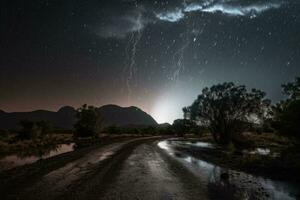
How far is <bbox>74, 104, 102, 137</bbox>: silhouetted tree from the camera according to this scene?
266 feet

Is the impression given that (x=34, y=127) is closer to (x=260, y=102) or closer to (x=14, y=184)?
(x=260, y=102)

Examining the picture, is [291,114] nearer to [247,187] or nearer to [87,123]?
[247,187]

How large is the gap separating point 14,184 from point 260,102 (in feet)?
127

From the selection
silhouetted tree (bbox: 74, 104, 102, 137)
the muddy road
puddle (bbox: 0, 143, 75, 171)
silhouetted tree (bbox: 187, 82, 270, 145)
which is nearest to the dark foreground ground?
the muddy road

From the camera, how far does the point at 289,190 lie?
1191cm

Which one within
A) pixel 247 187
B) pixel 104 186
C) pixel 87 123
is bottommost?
pixel 104 186

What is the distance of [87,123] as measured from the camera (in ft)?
266

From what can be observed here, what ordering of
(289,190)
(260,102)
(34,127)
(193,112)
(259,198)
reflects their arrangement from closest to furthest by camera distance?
(259,198) → (289,190) → (260,102) → (193,112) → (34,127)

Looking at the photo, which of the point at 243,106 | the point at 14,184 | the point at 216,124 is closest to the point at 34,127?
the point at 216,124

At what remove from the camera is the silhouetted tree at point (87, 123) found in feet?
266

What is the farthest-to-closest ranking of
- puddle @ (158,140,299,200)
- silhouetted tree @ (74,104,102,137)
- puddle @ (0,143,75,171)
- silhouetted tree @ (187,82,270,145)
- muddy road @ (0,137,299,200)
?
silhouetted tree @ (74,104,102,137), silhouetted tree @ (187,82,270,145), puddle @ (0,143,75,171), muddy road @ (0,137,299,200), puddle @ (158,140,299,200)

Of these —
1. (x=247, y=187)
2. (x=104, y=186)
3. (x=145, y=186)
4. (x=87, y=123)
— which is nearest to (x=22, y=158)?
(x=104, y=186)

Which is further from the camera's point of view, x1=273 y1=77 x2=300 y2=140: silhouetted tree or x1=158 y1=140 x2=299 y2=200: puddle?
x1=273 y1=77 x2=300 y2=140: silhouetted tree

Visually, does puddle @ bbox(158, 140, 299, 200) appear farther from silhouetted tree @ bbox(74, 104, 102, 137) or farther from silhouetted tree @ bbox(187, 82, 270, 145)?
silhouetted tree @ bbox(74, 104, 102, 137)
